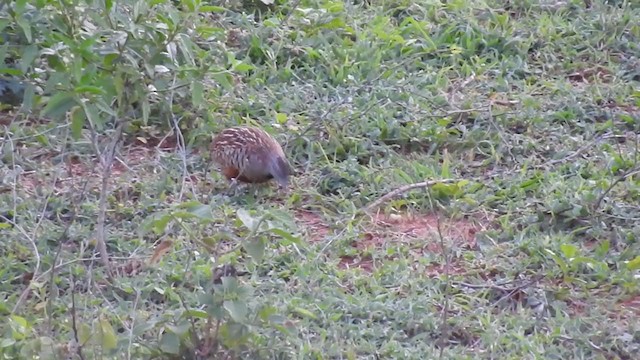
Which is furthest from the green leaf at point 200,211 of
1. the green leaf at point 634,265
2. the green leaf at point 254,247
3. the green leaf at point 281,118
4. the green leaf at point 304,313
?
the green leaf at point 281,118

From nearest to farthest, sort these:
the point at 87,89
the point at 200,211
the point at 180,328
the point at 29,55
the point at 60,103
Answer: the point at 200,211 → the point at 180,328 → the point at 87,89 → the point at 60,103 → the point at 29,55

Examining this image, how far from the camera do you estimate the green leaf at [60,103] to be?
5.02 m

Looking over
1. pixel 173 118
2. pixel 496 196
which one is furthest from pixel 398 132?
pixel 173 118

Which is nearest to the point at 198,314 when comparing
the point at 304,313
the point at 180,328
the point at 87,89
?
the point at 180,328

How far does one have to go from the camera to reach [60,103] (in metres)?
5.05

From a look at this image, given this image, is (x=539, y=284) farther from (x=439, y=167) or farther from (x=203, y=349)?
(x=203, y=349)

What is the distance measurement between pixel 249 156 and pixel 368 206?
25.8 inches

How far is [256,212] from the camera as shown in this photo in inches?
240

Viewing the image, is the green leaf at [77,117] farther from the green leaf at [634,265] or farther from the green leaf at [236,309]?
the green leaf at [634,265]

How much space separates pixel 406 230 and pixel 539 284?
86 cm

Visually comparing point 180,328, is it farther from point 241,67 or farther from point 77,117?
point 241,67

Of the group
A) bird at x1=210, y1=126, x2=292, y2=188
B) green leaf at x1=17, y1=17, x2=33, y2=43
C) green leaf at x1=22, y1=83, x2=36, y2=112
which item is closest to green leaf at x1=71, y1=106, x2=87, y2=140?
green leaf at x1=17, y1=17, x2=33, y2=43

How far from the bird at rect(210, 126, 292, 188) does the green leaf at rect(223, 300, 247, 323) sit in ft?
6.50

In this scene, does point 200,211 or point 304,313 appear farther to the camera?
point 304,313
